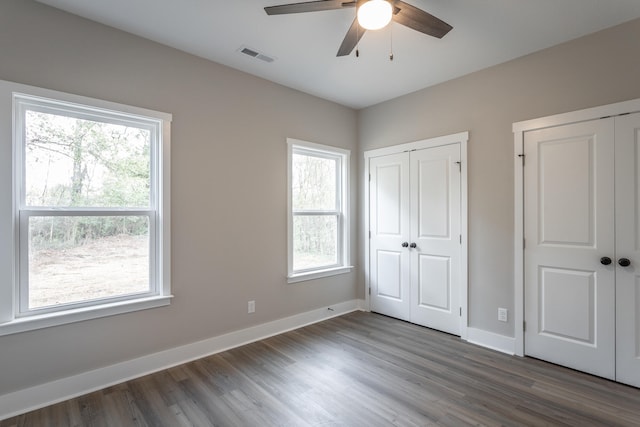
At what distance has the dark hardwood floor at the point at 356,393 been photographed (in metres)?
2.04

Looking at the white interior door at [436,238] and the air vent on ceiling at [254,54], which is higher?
the air vent on ceiling at [254,54]

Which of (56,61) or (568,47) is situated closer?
(56,61)

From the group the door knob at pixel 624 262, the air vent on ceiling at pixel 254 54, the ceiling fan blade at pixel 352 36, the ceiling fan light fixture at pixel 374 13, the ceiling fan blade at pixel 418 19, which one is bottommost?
the door knob at pixel 624 262

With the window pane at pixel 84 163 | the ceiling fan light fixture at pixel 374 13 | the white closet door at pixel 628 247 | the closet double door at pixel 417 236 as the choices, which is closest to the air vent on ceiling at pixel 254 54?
the window pane at pixel 84 163

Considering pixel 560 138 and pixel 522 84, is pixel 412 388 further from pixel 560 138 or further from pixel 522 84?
pixel 522 84

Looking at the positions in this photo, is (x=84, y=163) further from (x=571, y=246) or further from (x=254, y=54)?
(x=571, y=246)

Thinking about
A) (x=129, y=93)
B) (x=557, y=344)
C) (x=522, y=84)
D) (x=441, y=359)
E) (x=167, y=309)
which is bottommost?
(x=441, y=359)

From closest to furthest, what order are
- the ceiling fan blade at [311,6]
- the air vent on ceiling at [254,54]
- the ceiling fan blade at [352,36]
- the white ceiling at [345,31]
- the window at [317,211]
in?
the ceiling fan blade at [311,6], the ceiling fan blade at [352,36], the white ceiling at [345,31], the air vent on ceiling at [254,54], the window at [317,211]

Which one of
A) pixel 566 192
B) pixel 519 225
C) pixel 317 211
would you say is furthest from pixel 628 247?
pixel 317 211

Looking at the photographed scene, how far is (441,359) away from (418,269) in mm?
1111

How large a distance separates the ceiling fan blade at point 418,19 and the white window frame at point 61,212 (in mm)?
2054

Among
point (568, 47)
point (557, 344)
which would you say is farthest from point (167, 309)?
point (568, 47)

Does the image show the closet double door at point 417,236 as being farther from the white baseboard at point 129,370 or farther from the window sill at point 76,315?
the window sill at point 76,315

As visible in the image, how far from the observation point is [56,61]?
2.26 meters
